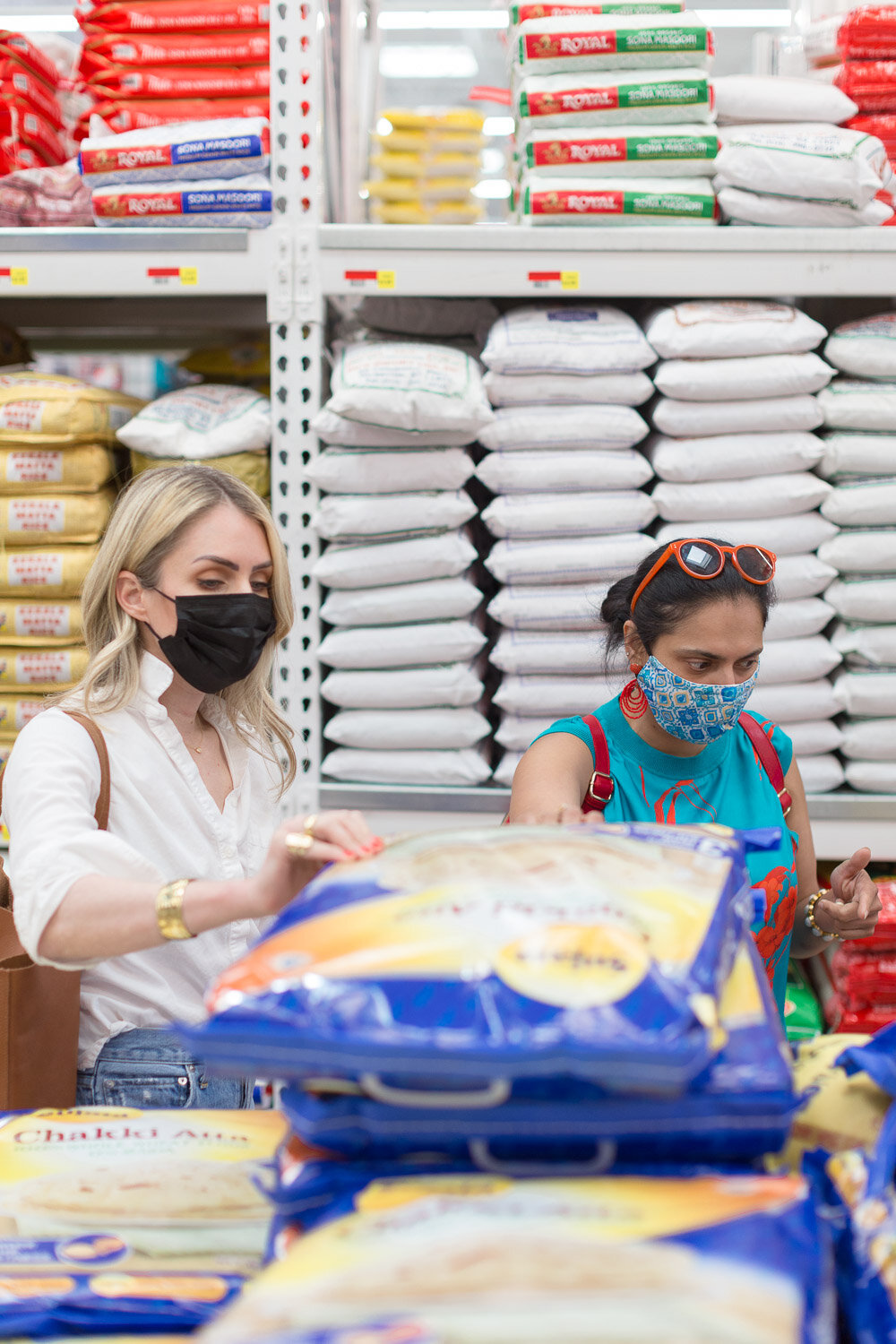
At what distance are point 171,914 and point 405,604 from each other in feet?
4.10

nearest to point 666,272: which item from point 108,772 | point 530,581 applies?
point 530,581

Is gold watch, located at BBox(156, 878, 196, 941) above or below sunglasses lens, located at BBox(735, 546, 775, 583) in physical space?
below

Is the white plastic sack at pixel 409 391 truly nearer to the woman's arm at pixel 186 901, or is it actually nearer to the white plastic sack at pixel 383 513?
the white plastic sack at pixel 383 513

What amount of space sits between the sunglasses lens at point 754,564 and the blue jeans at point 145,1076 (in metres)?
0.98

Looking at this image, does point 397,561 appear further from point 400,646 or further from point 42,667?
point 42,667

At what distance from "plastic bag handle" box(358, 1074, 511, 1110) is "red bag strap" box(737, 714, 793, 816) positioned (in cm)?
115

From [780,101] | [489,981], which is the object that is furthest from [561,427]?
[489,981]

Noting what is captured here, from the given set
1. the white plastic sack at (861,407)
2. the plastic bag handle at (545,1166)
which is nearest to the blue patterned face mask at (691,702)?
the white plastic sack at (861,407)

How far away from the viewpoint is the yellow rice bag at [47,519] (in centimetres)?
216

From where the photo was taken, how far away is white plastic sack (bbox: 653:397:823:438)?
7.02ft

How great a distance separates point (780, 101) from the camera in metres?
2.14

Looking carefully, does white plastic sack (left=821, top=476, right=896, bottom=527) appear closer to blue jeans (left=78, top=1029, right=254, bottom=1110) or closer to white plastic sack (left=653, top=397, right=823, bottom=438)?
white plastic sack (left=653, top=397, right=823, bottom=438)

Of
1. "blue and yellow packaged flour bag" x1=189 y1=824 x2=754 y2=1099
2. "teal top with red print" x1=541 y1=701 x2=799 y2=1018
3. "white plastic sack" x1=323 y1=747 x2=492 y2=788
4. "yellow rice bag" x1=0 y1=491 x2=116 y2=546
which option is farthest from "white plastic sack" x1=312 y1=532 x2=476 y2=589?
"blue and yellow packaged flour bag" x1=189 y1=824 x2=754 y2=1099

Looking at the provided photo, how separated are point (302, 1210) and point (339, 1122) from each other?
0.18ft
